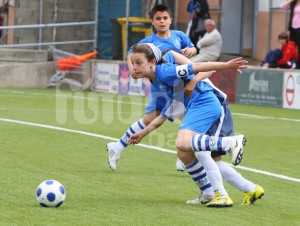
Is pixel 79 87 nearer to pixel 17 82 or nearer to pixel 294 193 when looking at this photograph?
pixel 17 82

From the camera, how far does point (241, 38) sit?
27.3 m

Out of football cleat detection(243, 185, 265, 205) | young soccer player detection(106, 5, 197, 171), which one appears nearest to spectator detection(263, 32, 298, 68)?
young soccer player detection(106, 5, 197, 171)

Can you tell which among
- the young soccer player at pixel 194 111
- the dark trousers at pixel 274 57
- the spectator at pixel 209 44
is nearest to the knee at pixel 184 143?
the young soccer player at pixel 194 111

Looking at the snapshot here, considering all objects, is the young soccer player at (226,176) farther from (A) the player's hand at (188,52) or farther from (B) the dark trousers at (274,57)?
(B) the dark trousers at (274,57)

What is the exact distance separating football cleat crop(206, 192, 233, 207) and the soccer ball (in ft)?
4.37

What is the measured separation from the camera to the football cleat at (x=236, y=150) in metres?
8.62

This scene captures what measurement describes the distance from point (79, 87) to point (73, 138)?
11.9 meters

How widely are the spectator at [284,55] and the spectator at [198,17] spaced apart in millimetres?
2968

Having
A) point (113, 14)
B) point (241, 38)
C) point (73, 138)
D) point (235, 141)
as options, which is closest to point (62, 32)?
point (113, 14)

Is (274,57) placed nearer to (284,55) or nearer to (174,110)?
(284,55)

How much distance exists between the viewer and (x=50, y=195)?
850 cm

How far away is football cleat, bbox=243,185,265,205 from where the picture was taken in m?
9.10

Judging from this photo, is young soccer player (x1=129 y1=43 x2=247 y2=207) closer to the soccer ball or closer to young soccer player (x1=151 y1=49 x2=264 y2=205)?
young soccer player (x1=151 y1=49 x2=264 y2=205)

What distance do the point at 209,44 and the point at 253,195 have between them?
15532mm
